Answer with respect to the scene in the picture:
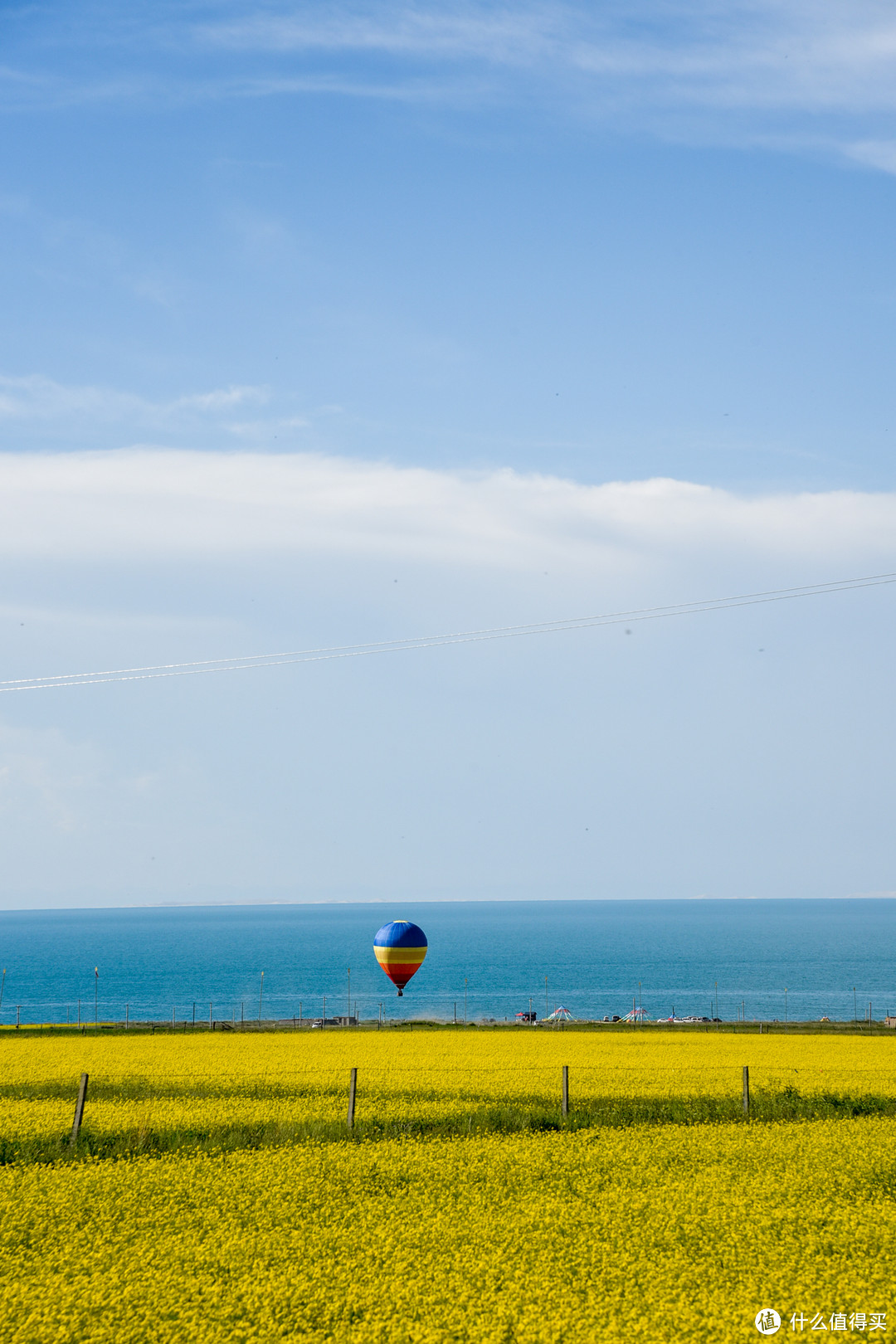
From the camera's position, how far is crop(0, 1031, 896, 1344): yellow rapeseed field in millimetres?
11891

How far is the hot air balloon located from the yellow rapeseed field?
385 inches

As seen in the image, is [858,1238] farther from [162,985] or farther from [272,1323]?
[162,985]

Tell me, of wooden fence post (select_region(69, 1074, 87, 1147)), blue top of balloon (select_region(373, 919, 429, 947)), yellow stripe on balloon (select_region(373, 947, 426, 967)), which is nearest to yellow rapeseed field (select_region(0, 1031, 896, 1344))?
wooden fence post (select_region(69, 1074, 87, 1147))

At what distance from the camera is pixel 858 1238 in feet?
46.7

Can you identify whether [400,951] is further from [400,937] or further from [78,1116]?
[78,1116]

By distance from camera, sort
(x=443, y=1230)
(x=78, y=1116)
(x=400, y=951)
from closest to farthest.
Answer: (x=443, y=1230), (x=78, y=1116), (x=400, y=951)

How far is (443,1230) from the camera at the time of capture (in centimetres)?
1465

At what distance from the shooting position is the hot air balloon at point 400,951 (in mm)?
35469

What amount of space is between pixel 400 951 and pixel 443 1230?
21.0 m

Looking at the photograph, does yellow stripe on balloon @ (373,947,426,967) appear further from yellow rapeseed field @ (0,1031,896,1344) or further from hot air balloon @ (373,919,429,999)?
yellow rapeseed field @ (0,1031,896,1344)

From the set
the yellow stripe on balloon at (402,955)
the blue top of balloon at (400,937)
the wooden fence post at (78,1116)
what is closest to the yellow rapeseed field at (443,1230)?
the wooden fence post at (78,1116)

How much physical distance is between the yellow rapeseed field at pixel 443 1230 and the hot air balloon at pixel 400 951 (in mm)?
9770

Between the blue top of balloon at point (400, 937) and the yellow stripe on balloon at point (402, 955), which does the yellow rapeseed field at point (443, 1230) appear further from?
the blue top of balloon at point (400, 937)

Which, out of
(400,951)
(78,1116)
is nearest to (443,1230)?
(78,1116)
